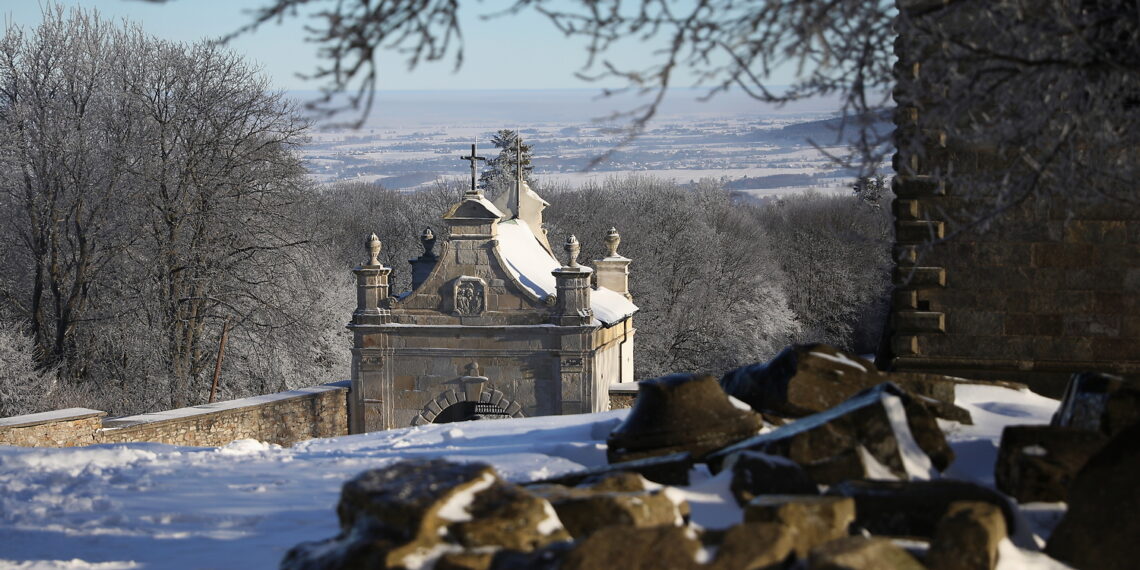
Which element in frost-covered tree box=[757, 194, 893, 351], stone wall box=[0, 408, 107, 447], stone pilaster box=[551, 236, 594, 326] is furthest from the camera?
frost-covered tree box=[757, 194, 893, 351]

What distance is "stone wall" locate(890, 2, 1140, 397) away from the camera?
10.9 metres

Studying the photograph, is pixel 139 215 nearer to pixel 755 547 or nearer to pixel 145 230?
pixel 145 230

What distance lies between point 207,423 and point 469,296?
5627 millimetres

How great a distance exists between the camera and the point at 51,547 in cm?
729

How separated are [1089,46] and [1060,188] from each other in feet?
3.83

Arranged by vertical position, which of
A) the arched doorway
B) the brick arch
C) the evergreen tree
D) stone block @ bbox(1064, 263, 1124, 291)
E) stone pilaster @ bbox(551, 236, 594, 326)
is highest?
the evergreen tree

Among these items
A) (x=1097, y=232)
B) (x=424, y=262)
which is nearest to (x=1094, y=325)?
(x=1097, y=232)

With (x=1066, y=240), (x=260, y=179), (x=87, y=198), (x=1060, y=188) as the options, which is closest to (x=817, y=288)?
(x=260, y=179)

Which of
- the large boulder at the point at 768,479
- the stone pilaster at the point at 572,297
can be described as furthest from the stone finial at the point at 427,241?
the large boulder at the point at 768,479

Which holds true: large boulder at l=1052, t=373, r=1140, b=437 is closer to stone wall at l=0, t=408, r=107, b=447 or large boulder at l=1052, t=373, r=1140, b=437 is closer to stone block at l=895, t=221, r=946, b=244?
stone block at l=895, t=221, r=946, b=244

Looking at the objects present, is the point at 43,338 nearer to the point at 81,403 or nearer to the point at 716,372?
the point at 81,403

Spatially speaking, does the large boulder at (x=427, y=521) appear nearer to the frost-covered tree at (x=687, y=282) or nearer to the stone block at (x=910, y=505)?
the stone block at (x=910, y=505)

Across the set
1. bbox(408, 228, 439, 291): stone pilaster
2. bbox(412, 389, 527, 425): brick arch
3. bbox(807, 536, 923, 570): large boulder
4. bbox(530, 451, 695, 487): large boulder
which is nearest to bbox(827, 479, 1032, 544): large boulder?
bbox(807, 536, 923, 570): large boulder

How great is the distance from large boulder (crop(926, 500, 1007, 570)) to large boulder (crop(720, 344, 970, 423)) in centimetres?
289
